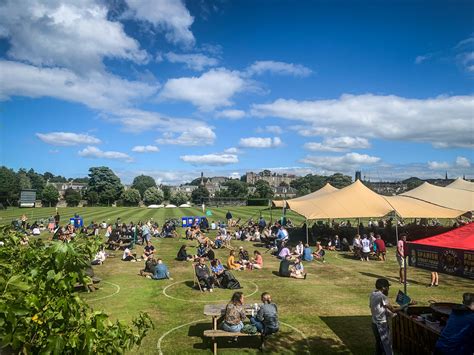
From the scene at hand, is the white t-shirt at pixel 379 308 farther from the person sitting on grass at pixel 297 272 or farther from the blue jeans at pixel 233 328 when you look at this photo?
the person sitting on grass at pixel 297 272

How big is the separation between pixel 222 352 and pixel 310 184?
176m

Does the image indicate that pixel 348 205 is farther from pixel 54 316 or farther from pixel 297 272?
pixel 54 316

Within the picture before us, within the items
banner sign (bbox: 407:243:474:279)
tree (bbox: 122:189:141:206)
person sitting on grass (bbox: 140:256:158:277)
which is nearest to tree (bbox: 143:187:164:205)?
tree (bbox: 122:189:141:206)

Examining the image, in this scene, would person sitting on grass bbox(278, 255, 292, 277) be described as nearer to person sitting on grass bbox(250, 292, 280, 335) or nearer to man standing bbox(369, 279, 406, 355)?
person sitting on grass bbox(250, 292, 280, 335)

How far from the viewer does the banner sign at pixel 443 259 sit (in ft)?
26.5

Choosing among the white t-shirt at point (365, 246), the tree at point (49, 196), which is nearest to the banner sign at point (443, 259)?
the white t-shirt at point (365, 246)

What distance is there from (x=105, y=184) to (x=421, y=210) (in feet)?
295

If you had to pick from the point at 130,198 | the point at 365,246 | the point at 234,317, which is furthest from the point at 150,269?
the point at 130,198

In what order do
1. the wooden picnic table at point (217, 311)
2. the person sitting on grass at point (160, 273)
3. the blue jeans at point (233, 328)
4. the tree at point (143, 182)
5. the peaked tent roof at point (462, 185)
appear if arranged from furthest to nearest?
the tree at point (143, 182), the peaked tent roof at point (462, 185), the person sitting on grass at point (160, 273), the wooden picnic table at point (217, 311), the blue jeans at point (233, 328)

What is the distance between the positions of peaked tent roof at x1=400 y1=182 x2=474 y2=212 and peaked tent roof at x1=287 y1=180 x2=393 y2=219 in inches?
247

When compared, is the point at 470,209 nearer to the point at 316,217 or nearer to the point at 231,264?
the point at 316,217

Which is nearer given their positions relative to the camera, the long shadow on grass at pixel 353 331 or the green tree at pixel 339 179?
the long shadow on grass at pixel 353 331

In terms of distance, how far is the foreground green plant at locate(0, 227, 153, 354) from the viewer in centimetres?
255

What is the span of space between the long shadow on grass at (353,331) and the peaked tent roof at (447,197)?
1982 cm
